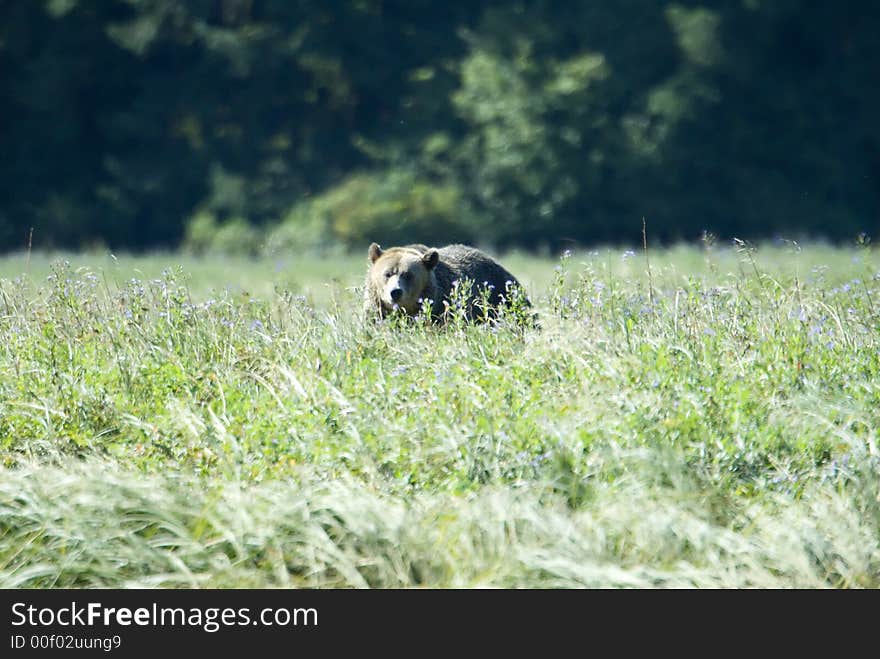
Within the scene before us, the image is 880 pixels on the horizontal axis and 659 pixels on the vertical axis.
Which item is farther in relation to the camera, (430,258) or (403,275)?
(430,258)

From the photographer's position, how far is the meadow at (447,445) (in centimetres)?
548

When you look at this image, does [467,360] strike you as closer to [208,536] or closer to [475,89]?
[208,536]

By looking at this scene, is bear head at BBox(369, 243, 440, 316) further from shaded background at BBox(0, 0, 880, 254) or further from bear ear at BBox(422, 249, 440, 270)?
shaded background at BBox(0, 0, 880, 254)

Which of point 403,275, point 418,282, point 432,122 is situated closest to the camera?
point 403,275

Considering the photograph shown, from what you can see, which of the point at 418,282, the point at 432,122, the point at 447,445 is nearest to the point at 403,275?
the point at 418,282

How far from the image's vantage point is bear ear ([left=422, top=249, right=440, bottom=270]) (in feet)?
33.2

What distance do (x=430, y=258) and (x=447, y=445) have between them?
13.1ft

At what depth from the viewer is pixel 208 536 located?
574 cm

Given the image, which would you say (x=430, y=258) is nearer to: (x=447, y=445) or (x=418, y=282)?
(x=418, y=282)

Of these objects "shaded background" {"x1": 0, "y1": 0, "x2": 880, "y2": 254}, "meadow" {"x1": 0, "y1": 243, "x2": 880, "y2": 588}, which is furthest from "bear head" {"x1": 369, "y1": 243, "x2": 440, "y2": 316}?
"shaded background" {"x1": 0, "y1": 0, "x2": 880, "y2": 254}

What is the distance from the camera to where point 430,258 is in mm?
10195

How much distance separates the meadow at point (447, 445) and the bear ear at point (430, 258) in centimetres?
123
